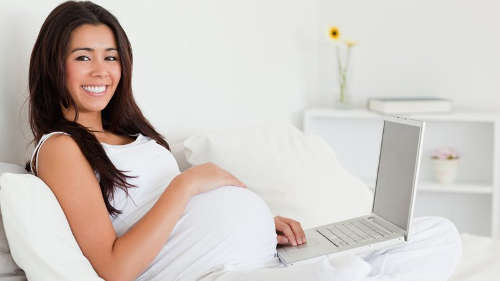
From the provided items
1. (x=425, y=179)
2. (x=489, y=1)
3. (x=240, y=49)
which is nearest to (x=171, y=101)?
(x=240, y=49)

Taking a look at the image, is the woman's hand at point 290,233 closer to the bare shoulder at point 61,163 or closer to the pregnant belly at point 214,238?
the pregnant belly at point 214,238

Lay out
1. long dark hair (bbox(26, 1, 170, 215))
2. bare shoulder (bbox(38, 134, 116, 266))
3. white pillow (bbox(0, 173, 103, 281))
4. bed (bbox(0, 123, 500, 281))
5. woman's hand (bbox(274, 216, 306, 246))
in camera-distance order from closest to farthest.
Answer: white pillow (bbox(0, 173, 103, 281)), bare shoulder (bbox(38, 134, 116, 266)), long dark hair (bbox(26, 1, 170, 215)), woman's hand (bbox(274, 216, 306, 246)), bed (bbox(0, 123, 500, 281))

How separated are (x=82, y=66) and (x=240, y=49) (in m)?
1.05

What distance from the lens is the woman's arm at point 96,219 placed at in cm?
110

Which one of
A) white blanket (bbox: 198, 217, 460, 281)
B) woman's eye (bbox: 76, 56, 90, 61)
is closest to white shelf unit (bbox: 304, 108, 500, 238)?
white blanket (bbox: 198, 217, 460, 281)

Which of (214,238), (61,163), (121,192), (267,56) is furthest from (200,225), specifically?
(267,56)

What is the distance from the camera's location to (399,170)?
1.37m

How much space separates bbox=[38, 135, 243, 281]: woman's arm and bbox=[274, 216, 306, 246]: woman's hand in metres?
0.28

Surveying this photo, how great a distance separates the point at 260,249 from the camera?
1249mm

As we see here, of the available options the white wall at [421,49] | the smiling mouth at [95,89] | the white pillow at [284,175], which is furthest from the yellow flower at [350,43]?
the smiling mouth at [95,89]

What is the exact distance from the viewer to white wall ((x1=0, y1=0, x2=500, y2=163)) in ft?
4.45

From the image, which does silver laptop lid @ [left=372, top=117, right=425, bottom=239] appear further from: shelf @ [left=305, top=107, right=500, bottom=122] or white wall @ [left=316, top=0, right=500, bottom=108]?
white wall @ [left=316, top=0, right=500, bottom=108]

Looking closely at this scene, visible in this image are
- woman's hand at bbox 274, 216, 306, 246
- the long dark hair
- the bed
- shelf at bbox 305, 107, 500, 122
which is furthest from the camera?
shelf at bbox 305, 107, 500, 122

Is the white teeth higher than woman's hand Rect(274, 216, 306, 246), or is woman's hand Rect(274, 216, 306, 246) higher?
the white teeth
